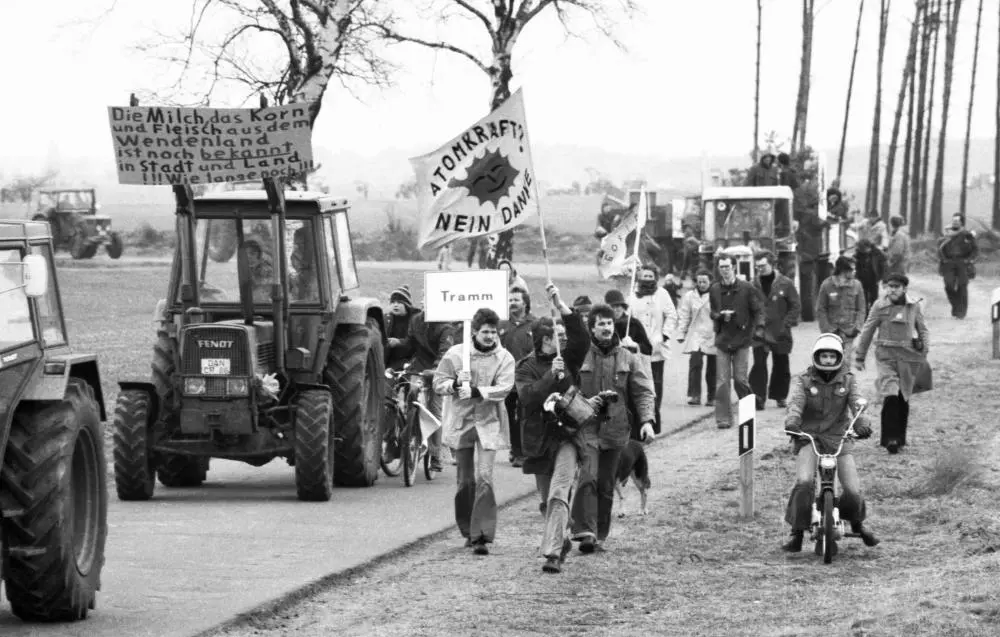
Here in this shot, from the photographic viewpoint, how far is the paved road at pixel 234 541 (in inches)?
409

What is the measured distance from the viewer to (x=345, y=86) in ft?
95.6

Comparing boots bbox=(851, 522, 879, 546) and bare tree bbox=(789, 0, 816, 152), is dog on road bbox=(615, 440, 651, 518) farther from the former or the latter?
bare tree bbox=(789, 0, 816, 152)

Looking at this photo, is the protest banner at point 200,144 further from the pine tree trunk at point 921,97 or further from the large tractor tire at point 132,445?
the pine tree trunk at point 921,97

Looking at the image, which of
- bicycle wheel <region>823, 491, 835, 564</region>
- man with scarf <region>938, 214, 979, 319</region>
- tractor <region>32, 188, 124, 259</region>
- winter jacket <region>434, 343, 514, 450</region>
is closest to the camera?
bicycle wheel <region>823, 491, 835, 564</region>

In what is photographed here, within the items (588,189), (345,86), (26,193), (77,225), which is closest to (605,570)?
(345,86)

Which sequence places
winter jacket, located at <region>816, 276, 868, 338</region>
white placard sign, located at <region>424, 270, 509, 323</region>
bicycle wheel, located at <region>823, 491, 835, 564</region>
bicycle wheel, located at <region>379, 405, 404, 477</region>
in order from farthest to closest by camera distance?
winter jacket, located at <region>816, 276, 868, 338</region>, bicycle wheel, located at <region>379, 405, 404, 477</region>, white placard sign, located at <region>424, 270, 509, 323</region>, bicycle wheel, located at <region>823, 491, 835, 564</region>

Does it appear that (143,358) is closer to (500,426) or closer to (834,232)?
(500,426)

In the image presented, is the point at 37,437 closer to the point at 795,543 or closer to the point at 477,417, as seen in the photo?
the point at 477,417

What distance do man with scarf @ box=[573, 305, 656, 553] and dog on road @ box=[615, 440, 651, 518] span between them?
47cm

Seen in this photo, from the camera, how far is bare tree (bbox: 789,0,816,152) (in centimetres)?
6117

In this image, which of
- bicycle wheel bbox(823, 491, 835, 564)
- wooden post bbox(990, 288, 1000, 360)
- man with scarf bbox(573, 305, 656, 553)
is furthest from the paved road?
wooden post bbox(990, 288, 1000, 360)

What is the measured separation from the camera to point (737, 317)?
20.9 meters

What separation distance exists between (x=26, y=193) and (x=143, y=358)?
184ft

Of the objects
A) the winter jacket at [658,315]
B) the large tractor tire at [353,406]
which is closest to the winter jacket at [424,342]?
the large tractor tire at [353,406]
